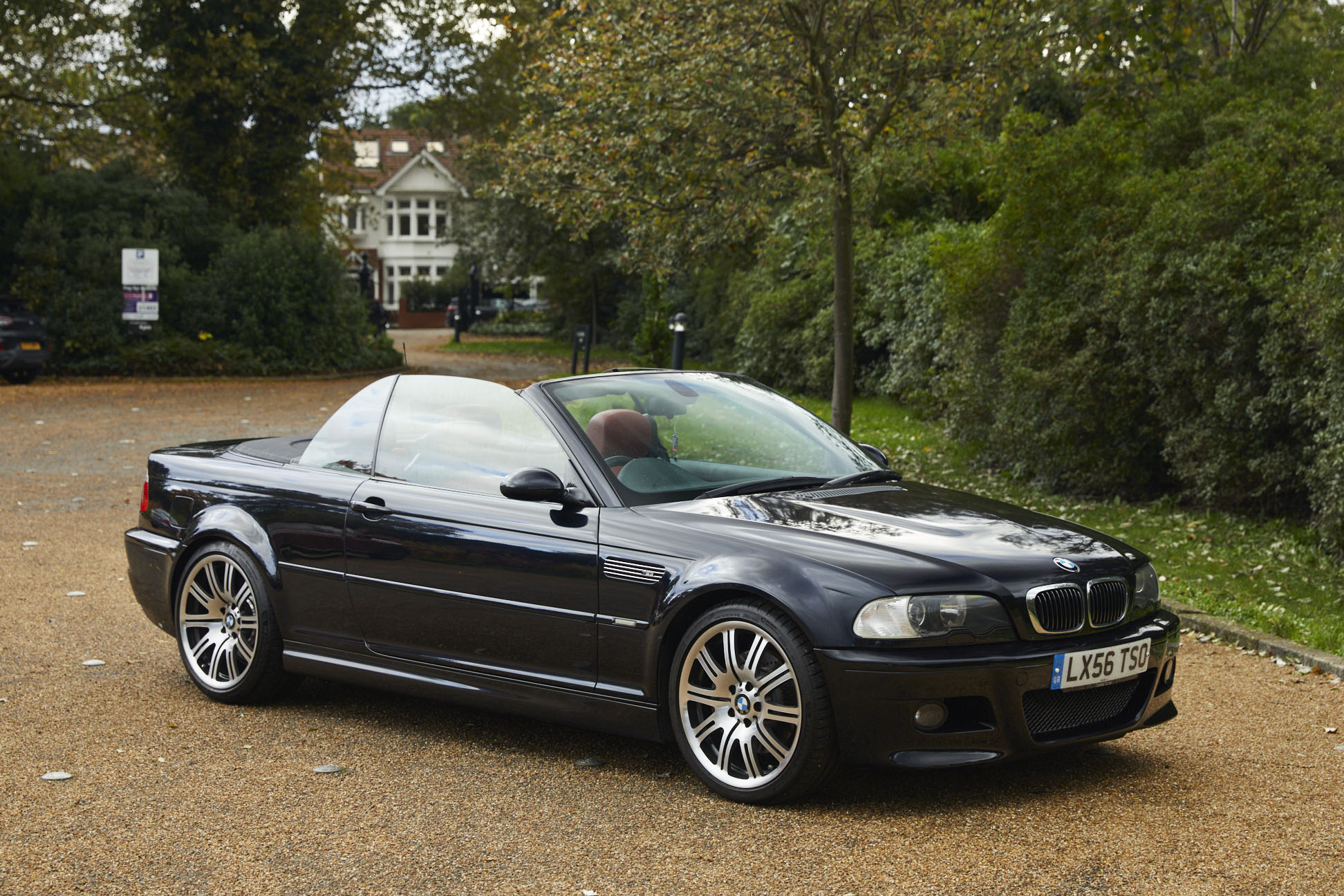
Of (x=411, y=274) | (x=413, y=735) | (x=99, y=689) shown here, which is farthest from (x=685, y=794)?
(x=411, y=274)

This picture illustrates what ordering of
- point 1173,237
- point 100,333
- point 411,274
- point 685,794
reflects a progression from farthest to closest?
point 411,274
point 100,333
point 1173,237
point 685,794

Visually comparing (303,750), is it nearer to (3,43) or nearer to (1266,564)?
(1266,564)

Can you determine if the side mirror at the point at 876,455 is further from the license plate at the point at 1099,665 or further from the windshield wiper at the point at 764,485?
the license plate at the point at 1099,665

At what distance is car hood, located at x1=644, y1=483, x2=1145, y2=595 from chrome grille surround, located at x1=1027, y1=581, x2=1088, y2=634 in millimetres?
31

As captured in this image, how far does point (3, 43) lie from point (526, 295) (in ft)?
151

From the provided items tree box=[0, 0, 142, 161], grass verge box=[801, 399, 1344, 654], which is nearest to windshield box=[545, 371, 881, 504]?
grass verge box=[801, 399, 1344, 654]

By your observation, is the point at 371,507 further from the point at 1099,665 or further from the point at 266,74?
the point at 266,74

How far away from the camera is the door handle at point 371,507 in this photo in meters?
5.35

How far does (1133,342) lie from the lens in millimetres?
11273

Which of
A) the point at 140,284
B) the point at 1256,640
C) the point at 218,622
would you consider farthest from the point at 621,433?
the point at 140,284

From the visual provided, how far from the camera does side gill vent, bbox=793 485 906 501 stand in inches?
198

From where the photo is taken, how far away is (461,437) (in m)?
5.47

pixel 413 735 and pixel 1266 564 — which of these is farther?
pixel 1266 564

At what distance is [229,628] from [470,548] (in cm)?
146
